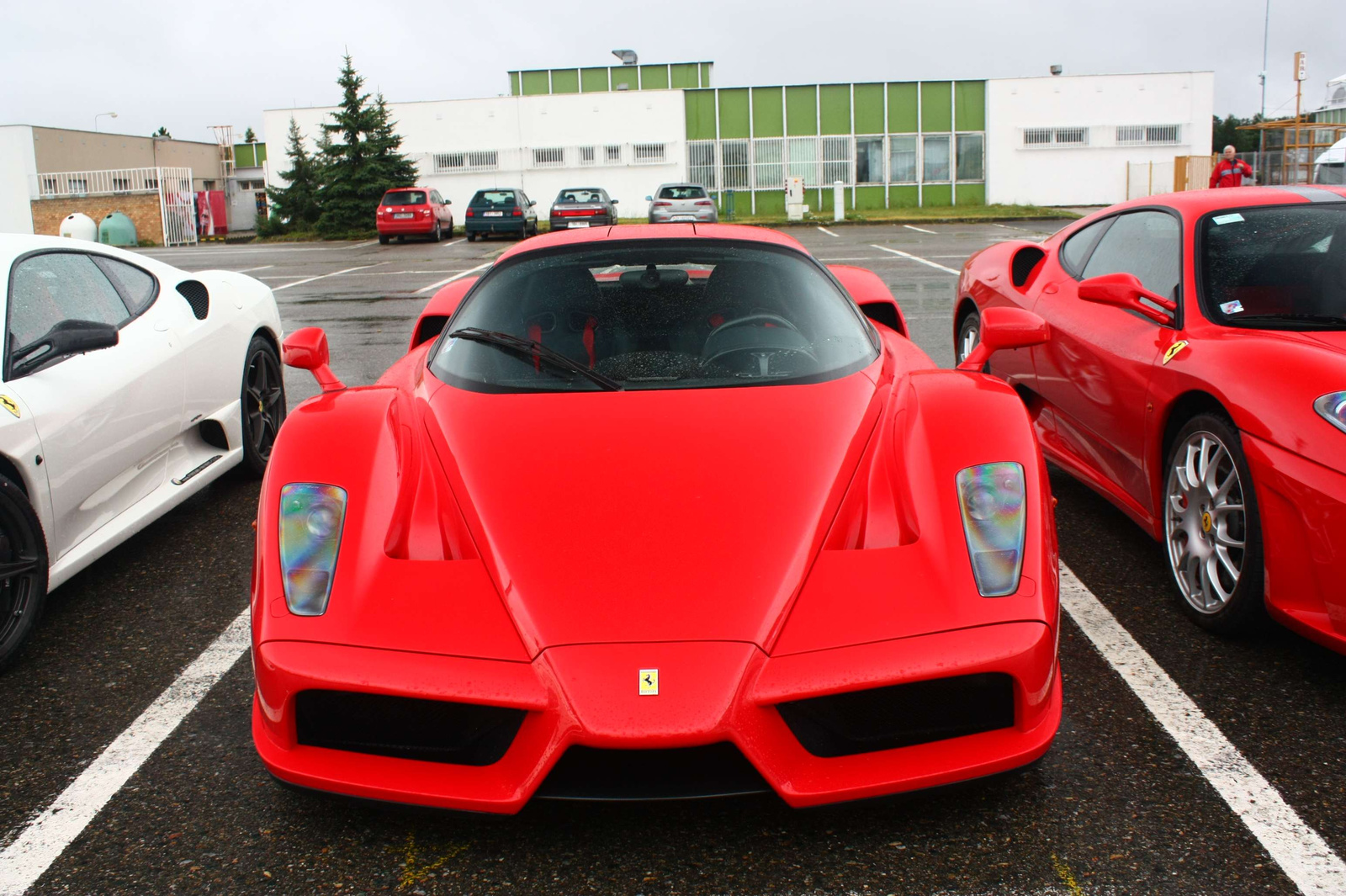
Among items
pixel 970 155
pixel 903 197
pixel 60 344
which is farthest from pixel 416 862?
pixel 970 155

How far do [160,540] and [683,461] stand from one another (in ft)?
9.64

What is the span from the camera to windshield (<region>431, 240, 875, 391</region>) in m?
3.19

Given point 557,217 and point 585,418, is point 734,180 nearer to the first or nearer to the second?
point 557,217

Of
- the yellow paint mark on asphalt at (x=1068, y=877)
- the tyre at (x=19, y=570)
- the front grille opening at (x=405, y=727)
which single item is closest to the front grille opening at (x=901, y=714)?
the yellow paint mark on asphalt at (x=1068, y=877)

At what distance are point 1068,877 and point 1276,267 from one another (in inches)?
103

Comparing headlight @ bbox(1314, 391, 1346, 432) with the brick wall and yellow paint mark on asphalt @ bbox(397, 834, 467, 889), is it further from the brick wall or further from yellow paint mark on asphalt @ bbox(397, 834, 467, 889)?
the brick wall

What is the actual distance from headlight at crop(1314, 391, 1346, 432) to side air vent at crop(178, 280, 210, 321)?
4308 mm

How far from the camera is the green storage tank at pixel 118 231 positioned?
3203cm

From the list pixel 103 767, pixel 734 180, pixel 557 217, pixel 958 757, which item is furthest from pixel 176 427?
pixel 734 180

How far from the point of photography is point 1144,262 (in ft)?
14.3

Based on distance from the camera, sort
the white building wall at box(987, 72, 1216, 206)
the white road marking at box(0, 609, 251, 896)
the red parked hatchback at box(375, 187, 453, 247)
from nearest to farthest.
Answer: the white road marking at box(0, 609, 251, 896) → the red parked hatchback at box(375, 187, 453, 247) → the white building wall at box(987, 72, 1216, 206)

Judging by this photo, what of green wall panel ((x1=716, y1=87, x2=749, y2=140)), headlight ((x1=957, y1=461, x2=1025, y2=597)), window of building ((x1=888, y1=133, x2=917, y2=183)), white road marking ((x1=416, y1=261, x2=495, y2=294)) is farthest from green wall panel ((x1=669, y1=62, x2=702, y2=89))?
headlight ((x1=957, y1=461, x2=1025, y2=597))

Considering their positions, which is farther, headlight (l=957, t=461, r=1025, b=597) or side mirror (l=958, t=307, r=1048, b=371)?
side mirror (l=958, t=307, r=1048, b=371)

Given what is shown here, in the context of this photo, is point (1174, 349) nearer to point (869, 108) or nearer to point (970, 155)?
point (869, 108)
